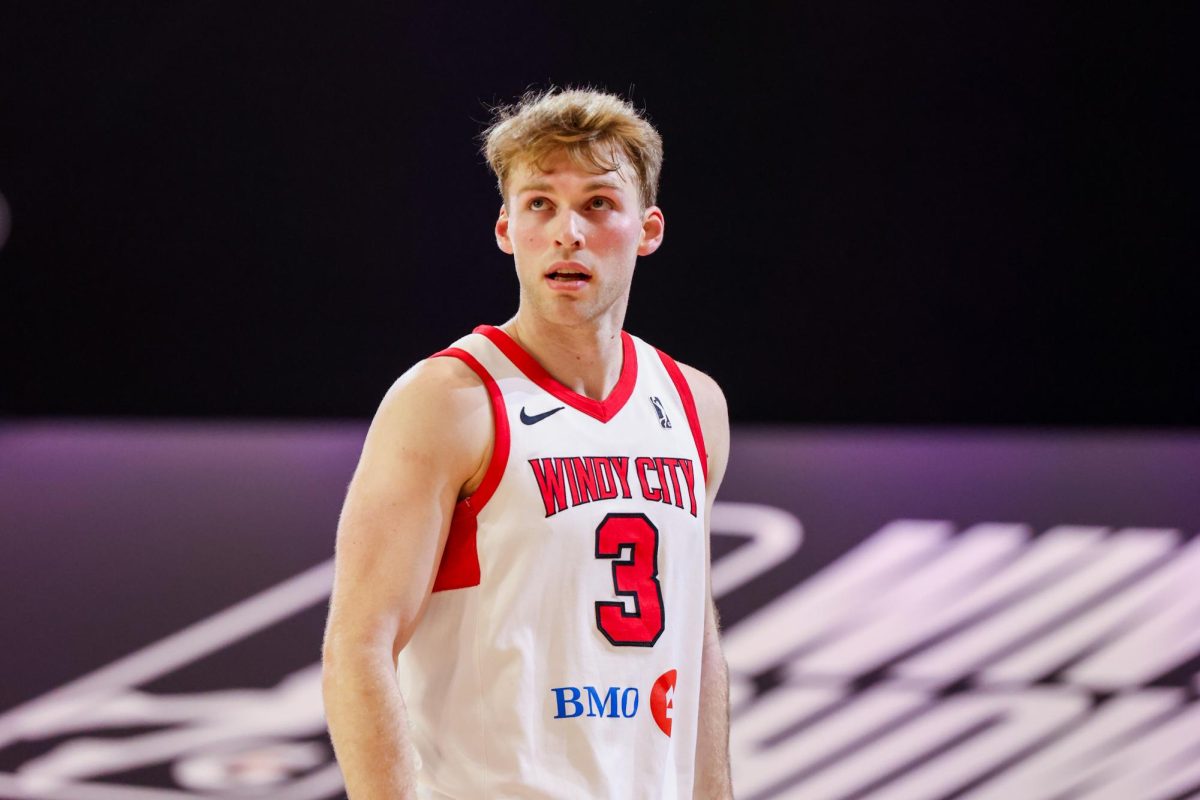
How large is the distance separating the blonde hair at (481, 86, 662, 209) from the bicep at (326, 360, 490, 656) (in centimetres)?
39

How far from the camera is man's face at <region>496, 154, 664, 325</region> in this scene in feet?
6.55

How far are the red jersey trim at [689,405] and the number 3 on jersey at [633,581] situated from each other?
0.21 meters

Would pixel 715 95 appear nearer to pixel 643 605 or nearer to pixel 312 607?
pixel 312 607

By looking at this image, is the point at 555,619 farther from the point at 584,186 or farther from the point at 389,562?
the point at 584,186

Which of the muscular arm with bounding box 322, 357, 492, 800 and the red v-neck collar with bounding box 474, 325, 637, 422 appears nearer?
the muscular arm with bounding box 322, 357, 492, 800

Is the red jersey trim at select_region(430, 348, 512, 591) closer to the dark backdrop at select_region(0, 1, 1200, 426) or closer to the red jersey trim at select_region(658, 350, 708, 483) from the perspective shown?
the red jersey trim at select_region(658, 350, 708, 483)

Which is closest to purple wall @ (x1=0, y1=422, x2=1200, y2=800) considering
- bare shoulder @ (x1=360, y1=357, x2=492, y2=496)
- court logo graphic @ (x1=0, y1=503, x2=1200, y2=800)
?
court logo graphic @ (x1=0, y1=503, x2=1200, y2=800)

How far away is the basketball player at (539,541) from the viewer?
1771mm

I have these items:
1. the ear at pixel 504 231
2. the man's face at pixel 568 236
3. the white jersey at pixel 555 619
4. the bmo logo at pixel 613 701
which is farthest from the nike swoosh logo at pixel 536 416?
the bmo logo at pixel 613 701

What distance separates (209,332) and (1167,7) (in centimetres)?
269

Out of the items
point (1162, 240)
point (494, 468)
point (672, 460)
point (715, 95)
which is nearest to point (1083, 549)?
point (1162, 240)

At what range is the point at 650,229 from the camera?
218 centimetres

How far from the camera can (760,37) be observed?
12.4 feet

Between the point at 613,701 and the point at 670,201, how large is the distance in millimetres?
2074
